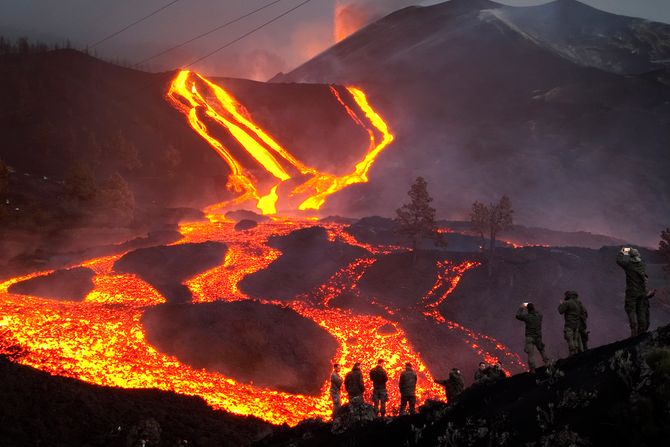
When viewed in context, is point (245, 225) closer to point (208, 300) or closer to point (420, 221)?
point (420, 221)

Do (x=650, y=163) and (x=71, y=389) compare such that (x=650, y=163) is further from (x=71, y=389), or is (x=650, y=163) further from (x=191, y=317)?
(x=71, y=389)

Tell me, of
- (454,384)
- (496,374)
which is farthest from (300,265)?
(496,374)

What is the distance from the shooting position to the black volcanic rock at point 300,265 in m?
37.6

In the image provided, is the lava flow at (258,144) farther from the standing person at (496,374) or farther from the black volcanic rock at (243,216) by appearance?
the standing person at (496,374)

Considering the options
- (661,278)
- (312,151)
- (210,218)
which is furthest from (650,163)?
(210,218)

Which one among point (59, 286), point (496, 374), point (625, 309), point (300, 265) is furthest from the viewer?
point (300, 265)

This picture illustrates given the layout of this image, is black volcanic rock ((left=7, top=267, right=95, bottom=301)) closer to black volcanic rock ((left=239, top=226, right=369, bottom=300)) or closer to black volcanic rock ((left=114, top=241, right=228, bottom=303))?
black volcanic rock ((left=114, top=241, right=228, bottom=303))

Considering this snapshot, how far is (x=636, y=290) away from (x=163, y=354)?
20931mm

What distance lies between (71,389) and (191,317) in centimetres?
993

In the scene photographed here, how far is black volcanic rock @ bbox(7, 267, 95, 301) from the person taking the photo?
35469mm

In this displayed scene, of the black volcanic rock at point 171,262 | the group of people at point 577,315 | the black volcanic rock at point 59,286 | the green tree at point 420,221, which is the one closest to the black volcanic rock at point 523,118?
the green tree at point 420,221

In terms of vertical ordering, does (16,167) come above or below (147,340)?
above

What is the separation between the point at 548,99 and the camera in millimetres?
101938

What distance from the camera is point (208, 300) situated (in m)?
34.4
